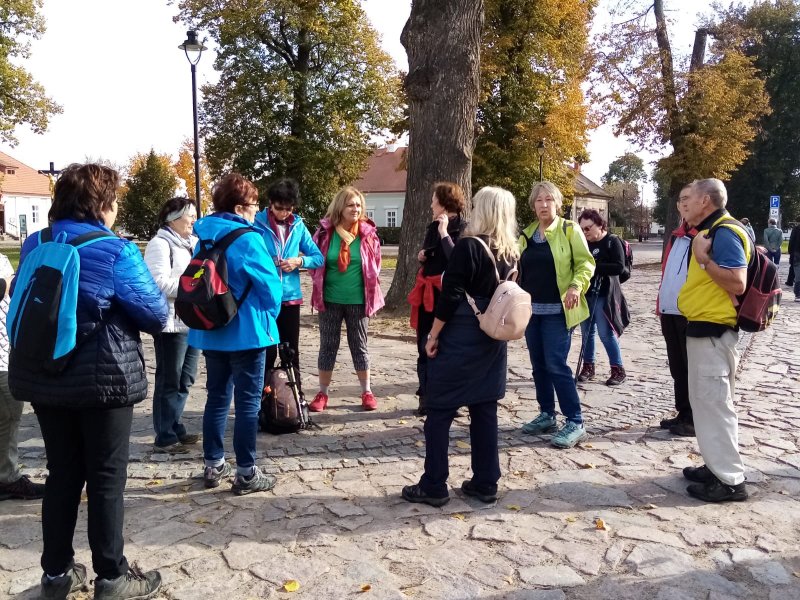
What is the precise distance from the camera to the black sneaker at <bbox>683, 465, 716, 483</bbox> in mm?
4511

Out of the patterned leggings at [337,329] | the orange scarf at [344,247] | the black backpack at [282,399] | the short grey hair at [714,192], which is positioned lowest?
the black backpack at [282,399]

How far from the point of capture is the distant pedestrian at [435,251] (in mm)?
5398

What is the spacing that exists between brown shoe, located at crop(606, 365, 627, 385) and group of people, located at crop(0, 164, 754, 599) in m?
0.02

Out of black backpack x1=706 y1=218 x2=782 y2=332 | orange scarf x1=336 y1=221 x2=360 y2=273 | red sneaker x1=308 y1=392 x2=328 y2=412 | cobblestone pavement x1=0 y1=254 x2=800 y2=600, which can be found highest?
orange scarf x1=336 y1=221 x2=360 y2=273

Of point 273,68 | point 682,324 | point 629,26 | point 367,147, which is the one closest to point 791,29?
point 629,26

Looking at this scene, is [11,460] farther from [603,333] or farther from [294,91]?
[294,91]

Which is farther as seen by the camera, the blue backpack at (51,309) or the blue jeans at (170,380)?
the blue jeans at (170,380)

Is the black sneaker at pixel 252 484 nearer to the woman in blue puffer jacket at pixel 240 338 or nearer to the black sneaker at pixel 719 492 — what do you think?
the woman in blue puffer jacket at pixel 240 338

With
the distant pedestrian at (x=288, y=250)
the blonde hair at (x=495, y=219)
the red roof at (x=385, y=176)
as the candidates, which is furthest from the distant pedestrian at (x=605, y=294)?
the red roof at (x=385, y=176)

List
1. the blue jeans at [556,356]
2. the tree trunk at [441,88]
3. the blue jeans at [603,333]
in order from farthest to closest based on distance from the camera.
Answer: the tree trunk at [441,88] → the blue jeans at [603,333] → the blue jeans at [556,356]

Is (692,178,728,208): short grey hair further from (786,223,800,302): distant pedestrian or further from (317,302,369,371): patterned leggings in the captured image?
(786,223,800,302): distant pedestrian

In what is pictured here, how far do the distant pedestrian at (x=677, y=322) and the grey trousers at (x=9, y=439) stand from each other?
190 inches

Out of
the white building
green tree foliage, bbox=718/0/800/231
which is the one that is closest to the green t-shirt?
green tree foliage, bbox=718/0/800/231

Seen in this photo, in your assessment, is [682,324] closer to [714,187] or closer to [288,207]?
[714,187]
